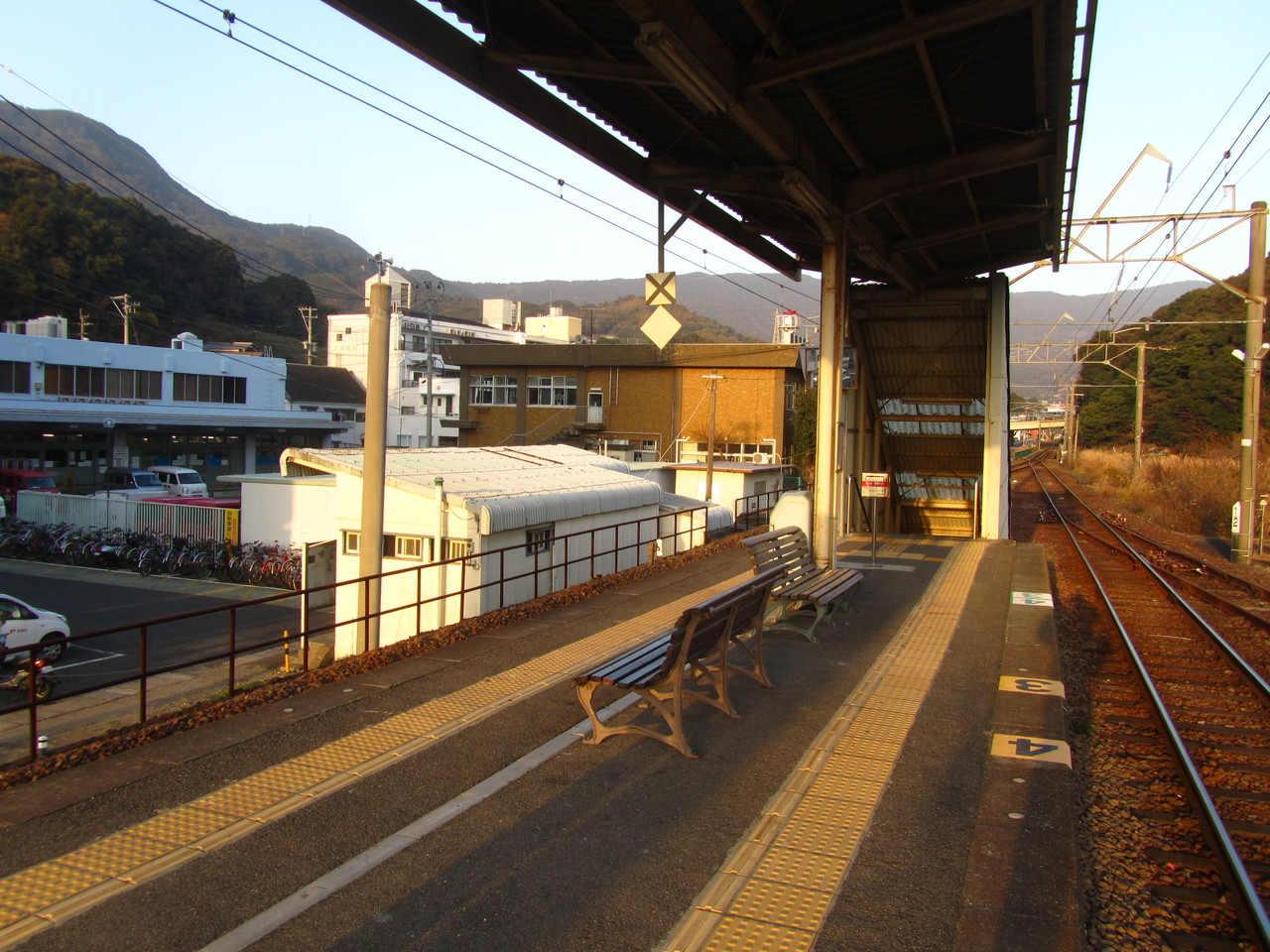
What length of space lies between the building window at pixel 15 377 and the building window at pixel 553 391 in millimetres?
23702

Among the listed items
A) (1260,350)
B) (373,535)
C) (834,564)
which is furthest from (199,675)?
(1260,350)

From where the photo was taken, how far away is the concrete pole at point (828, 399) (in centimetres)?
1218

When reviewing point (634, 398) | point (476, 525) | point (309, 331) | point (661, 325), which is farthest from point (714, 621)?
point (309, 331)

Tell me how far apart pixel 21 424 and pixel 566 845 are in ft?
131

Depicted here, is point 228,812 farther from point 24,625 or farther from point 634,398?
point 634,398

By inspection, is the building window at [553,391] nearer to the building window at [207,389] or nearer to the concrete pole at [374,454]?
the building window at [207,389]

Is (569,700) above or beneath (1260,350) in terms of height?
beneath

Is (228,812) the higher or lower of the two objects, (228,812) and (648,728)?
the lower

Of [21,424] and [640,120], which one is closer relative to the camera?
[640,120]

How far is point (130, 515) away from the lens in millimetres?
26516

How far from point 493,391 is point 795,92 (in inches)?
1636

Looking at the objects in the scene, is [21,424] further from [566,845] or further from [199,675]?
[566,845]

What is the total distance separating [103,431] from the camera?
39.5 m

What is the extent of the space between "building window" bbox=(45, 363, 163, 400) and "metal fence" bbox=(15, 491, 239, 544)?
1390cm
